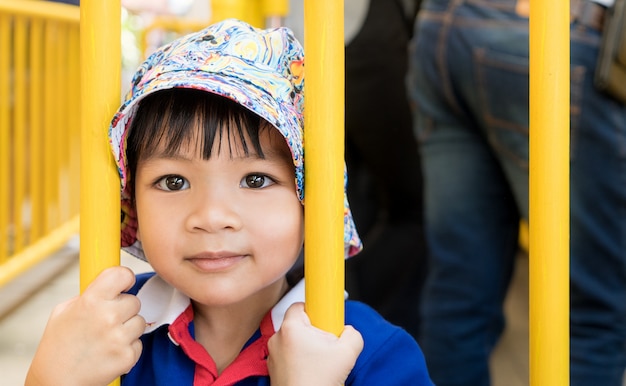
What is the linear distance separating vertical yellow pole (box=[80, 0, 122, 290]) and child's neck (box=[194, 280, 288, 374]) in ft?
0.73

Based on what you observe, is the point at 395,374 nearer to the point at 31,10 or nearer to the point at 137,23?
the point at 31,10

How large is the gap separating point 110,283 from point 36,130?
2020 mm

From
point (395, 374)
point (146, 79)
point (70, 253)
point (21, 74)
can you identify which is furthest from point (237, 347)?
point (70, 253)

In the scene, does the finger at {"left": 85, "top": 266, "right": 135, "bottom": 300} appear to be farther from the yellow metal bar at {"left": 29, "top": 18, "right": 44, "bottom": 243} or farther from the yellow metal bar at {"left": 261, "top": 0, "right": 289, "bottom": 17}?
the yellow metal bar at {"left": 29, "top": 18, "right": 44, "bottom": 243}

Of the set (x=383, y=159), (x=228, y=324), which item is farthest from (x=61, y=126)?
(x=228, y=324)

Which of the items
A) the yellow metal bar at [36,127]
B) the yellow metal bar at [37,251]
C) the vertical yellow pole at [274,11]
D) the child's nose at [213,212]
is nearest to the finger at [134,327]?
the child's nose at [213,212]

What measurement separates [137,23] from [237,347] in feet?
A: 16.9

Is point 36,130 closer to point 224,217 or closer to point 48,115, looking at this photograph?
point 48,115

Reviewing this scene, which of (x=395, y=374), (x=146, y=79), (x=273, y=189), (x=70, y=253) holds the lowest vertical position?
(x=70, y=253)

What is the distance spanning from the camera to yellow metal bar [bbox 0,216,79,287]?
2.35 metres

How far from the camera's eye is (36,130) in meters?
2.63

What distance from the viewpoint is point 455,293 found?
4.37 ft

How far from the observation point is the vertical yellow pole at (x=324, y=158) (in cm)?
70

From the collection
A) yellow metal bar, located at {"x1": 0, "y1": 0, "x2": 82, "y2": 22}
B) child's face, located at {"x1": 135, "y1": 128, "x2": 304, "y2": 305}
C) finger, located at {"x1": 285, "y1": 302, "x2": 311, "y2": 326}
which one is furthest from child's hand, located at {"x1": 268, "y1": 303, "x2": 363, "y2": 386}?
yellow metal bar, located at {"x1": 0, "y1": 0, "x2": 82, "y2": 22}
